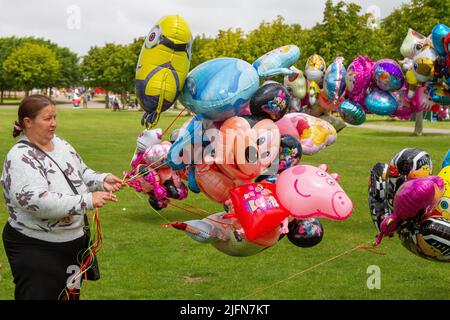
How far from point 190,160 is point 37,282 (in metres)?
1.43

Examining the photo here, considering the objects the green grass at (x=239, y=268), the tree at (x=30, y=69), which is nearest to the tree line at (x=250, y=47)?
the tree at (x=30, y=69)

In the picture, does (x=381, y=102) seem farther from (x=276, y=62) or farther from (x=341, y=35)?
(x=341, y=35)

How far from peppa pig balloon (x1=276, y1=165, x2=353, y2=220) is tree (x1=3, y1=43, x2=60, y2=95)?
2464 inches

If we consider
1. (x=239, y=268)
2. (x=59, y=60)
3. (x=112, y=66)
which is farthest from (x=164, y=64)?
(x=59, y=60)

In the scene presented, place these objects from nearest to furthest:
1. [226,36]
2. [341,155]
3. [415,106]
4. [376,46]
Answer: [415,106] < [341,155] < [376,46] < [226,36]

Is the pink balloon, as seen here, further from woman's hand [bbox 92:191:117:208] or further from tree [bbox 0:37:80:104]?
tree [bbox 0:37:80:104]

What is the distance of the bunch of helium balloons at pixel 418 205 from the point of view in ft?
14.6

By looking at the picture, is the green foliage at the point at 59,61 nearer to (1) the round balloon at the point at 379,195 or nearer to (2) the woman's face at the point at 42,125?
(1) the round balloon at the point at 379,195

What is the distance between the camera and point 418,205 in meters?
4.44

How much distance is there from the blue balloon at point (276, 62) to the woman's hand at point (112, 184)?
1.36 meters

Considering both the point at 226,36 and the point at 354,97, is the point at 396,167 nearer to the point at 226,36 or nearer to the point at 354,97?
the point at 354,97

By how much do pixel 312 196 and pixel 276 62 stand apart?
1184 millimetres

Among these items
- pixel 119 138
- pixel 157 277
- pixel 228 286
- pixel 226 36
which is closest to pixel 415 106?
pixel 228 286

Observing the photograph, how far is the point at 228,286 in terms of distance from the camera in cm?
622
